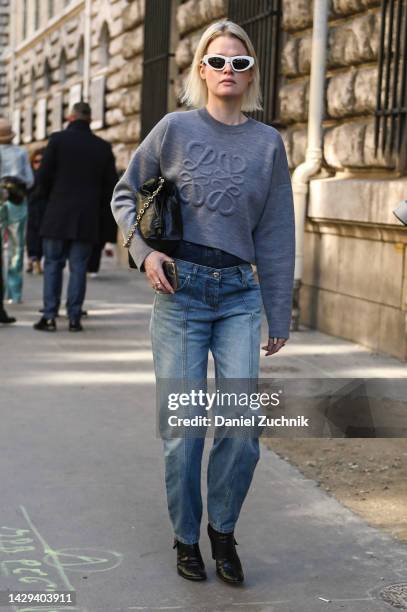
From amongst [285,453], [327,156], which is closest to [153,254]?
[285,453]

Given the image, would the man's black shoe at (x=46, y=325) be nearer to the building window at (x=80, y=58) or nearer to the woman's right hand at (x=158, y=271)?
the woman's right hand at (x=158, y=271)

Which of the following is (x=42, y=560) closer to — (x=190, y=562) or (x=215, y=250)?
(x=190, y=562)

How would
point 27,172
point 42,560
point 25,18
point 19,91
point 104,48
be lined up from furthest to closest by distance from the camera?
point 25,18, point 19,91, point 104,48, point 27,172, point 42,560

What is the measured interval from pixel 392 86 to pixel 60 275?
3.03 meters

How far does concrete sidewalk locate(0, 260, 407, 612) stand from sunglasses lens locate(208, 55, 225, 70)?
159 cm

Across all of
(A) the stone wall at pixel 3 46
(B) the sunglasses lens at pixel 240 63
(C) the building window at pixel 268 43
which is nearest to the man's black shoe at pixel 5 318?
(C) the building window at pixel 268 43

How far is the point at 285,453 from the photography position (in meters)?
5.62

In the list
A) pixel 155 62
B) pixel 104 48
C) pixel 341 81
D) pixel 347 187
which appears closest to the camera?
pixel 347 187

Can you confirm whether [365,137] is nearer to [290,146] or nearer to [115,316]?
[290,146]

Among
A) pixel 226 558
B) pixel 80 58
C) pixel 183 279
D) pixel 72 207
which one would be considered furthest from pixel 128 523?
pixel 80 58

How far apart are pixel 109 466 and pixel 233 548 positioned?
1.49 metres

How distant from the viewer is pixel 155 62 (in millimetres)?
15875

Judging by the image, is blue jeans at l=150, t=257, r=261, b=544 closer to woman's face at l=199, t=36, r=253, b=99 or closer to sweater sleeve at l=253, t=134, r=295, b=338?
sweater sleeve at l=253, t=134, r=295, b=338

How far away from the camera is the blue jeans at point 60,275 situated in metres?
Answer: 9.60
